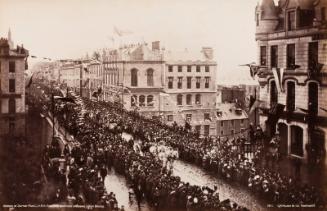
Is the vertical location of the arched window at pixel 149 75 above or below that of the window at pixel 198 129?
above

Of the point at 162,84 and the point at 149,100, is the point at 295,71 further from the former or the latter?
the point at 149,100

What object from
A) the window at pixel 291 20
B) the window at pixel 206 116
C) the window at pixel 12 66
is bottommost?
the window at pixel 206 116

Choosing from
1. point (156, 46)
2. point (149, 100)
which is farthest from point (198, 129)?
point (156, 46)

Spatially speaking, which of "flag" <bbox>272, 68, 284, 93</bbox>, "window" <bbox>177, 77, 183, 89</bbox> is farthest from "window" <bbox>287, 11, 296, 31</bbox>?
"window" <bbox>177, 77, 183, 89</bbox>

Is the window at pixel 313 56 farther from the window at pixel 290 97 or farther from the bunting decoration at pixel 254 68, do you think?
the bunting decoration at pixel 254 68

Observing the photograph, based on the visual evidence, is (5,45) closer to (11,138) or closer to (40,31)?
(40,31)

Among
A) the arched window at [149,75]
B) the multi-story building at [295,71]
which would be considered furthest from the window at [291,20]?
the arched window at [149,75]

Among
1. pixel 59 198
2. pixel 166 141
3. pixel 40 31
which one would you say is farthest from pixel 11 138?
pixel 166 141
